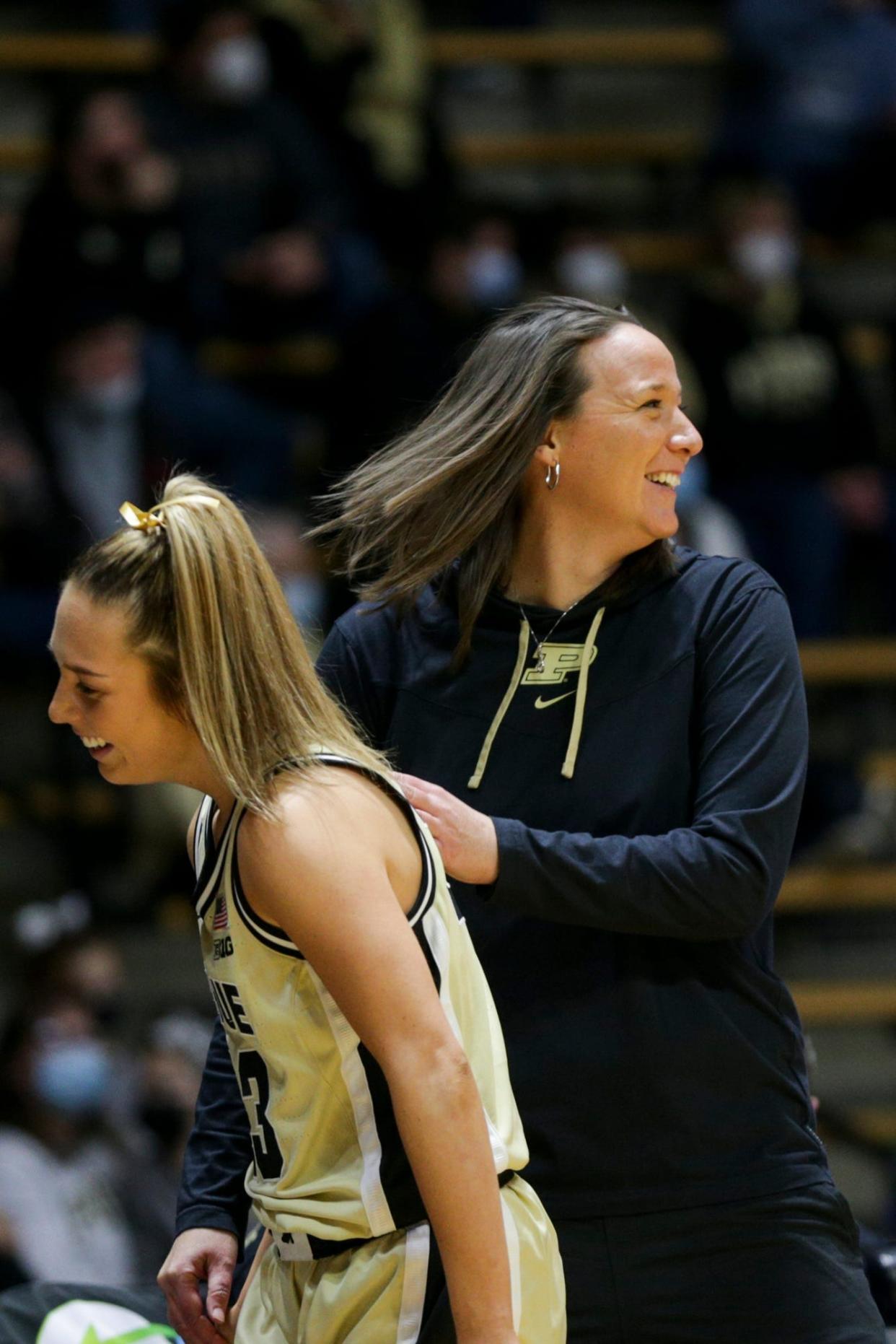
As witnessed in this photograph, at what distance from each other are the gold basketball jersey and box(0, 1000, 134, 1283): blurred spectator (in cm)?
282

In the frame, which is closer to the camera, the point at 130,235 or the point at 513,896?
the point at 513,896

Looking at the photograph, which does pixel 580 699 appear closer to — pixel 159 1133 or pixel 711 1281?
pixel 711 1281

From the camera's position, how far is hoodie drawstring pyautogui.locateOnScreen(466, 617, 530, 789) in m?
2.15

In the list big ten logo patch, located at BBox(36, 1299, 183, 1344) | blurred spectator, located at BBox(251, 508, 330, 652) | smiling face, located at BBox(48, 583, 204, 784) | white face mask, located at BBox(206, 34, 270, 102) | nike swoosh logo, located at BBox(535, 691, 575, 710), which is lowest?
blurred spectator, located at BBox(251, 508, 330, 652)

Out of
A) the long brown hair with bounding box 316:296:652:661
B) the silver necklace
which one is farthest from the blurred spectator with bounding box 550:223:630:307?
the silver necklace

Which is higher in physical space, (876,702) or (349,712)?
(349,712)

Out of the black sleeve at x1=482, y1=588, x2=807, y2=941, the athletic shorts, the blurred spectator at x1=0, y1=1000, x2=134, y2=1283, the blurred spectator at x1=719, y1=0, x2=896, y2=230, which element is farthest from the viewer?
the blurred spectator at x1=719, y1=0, x2=896, y2=230

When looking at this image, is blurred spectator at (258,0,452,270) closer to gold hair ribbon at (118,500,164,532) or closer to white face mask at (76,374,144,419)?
white face mask at (76,374,144,419)

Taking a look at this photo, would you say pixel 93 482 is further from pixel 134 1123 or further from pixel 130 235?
pixel 134 1123

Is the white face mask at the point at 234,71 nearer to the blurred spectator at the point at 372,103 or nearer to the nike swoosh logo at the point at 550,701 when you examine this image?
the blurred spectator at the point at 372,103

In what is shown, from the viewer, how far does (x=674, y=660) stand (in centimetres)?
213

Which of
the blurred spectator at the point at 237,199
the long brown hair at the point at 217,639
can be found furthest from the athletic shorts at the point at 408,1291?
the blurred spectator at the point at 237,199

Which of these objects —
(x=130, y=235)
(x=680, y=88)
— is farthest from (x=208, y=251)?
(x=680, y=88)

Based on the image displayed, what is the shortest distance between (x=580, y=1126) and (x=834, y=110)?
584 centimetres
